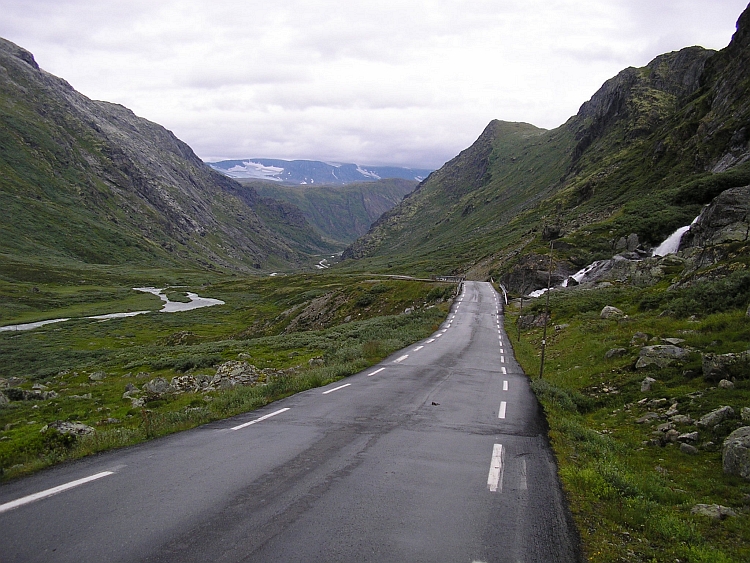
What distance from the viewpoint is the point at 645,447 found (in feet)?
32.0

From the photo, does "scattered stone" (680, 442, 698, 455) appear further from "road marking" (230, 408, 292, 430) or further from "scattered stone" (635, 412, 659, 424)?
"road marking" (230, 408, 292, 430)

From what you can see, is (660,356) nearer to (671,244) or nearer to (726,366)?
(726,366)

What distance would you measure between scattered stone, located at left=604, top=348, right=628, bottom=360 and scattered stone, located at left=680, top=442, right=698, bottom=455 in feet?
26.8

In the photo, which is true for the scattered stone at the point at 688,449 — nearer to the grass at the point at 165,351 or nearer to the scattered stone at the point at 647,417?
the scattered stone at the point at 647,417

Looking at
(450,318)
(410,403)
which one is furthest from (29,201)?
(410,403)

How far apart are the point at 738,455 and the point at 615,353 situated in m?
9.85

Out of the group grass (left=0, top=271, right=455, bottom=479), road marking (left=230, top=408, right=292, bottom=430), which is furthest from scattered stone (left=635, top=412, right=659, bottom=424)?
grass (left=0, top=271, right=455, bottom=479)

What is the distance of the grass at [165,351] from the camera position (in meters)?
11.1

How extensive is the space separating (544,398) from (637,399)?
2.50m

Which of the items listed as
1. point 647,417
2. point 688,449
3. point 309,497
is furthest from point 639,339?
point 309,497

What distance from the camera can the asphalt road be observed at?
16.8ft

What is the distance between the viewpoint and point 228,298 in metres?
112

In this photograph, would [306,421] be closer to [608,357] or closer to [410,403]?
[410,403]

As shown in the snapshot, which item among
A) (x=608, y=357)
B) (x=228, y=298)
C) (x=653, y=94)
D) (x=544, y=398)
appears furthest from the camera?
(x=653, y=94)
